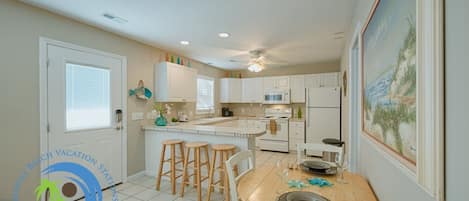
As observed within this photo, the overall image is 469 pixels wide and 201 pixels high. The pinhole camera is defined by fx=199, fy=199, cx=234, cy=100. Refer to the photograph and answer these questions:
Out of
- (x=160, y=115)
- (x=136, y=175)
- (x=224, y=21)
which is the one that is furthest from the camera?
(x=160, y=115)

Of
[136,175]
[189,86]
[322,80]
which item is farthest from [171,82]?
[322,80]

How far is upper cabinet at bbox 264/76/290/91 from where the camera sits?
5438mm

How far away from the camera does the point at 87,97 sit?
2.69m

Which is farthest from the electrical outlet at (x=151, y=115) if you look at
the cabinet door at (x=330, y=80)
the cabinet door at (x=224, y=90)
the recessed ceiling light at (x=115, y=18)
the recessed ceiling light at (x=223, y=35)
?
the cabinet door at (x=330, y=80)

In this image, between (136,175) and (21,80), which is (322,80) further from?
(21,80)

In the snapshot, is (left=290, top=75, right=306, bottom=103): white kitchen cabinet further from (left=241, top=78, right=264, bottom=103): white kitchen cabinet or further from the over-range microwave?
(left=241, top=78, right=264, bottom=103): white kitchen cabinet

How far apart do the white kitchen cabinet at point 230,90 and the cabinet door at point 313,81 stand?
1928 millimetres

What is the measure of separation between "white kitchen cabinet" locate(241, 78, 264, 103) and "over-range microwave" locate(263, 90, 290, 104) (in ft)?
0.64

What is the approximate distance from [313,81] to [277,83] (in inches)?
36.9

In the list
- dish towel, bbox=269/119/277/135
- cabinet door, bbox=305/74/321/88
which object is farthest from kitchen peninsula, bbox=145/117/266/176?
cabinet door, bbox=305/74/321/88

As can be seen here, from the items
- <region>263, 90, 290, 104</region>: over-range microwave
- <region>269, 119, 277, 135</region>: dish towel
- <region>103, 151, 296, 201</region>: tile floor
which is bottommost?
<region>103, 151, 296, 201</region>: tile floor
